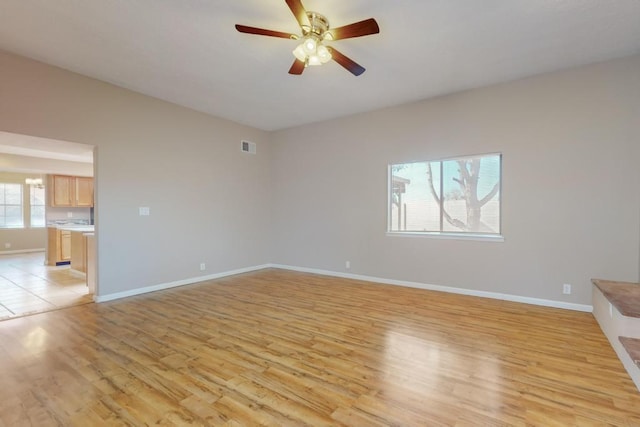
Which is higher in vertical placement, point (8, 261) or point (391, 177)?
Answer: point (391, 177)

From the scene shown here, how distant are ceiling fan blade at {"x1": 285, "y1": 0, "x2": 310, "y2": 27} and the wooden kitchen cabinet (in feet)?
22.9

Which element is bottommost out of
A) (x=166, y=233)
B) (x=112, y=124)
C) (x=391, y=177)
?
(x=166, y=233)

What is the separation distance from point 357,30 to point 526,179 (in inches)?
120

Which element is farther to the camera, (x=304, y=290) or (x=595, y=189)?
(x=304, y=290)

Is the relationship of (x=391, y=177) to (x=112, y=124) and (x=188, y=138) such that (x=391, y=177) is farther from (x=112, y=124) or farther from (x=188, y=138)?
(x=112, y=124)

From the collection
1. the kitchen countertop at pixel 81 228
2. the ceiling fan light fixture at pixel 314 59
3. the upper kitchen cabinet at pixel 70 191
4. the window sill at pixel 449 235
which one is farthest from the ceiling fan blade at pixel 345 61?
the upper kitchen cabinet at pixel 70 191

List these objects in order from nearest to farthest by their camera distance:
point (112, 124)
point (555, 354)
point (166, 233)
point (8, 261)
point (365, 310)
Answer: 1. point (555, 354)
2. point (365, 310)
3. point (112, 124)
4. point (166, 233)
5. point (8, 261)

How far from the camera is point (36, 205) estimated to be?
8.63m

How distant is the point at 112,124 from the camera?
4.04 metres

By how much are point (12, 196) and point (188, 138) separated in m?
7.30

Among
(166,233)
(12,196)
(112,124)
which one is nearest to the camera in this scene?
(112,124)

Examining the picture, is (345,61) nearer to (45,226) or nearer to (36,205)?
(45,226)

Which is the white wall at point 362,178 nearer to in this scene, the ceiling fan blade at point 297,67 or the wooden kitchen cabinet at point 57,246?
the ceiling fan blade at point 297,67

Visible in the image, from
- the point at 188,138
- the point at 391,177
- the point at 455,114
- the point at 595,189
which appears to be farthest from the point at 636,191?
the point at 188,138
